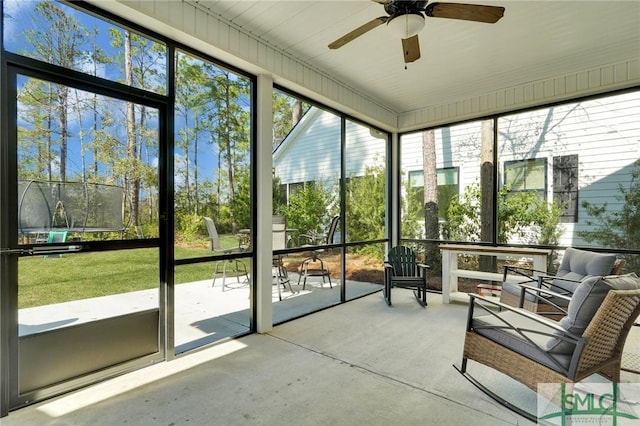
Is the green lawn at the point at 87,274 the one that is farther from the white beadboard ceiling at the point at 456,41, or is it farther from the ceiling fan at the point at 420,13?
the ceiling fan at the point at 420,13

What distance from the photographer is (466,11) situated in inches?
84.9

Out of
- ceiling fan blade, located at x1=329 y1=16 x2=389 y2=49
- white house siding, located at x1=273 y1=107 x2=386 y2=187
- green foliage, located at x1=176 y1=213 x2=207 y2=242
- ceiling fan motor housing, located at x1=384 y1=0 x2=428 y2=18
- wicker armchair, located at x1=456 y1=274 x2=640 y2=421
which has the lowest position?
wicker armchair, located at x1=456 y1=274 x2=640 y2=421

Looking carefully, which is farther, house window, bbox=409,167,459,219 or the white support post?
house window, bbox=409,167,459,219

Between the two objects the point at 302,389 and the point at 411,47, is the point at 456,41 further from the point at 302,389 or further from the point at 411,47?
the point at 302,389

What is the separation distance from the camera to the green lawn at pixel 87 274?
7.09 ft

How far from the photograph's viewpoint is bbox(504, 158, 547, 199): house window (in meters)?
4.52

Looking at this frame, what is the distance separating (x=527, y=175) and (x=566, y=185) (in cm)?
49

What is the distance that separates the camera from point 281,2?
269 cm

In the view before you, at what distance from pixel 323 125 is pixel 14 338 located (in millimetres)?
3926

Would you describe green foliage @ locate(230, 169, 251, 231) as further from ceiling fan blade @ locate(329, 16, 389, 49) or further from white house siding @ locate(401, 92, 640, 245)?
white house siding @ locate(401, 92, 640, 245)

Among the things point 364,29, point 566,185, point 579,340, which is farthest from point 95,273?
point 566,185

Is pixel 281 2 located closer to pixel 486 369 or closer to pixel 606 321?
pixel 606 321

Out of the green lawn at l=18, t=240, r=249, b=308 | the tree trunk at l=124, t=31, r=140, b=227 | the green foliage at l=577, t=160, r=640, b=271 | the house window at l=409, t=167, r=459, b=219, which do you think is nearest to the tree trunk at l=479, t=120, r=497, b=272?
the house window at l=409, t=167, r=459, b=219

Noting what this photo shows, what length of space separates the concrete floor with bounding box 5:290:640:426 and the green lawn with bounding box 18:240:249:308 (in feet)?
2.28
